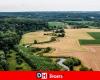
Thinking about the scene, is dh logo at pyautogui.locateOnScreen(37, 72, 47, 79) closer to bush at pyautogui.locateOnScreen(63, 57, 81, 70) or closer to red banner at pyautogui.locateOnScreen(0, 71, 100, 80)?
red banner at pyautogui.locateOnScreen(0, 71, 100, 80)

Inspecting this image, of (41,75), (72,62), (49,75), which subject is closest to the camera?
(49,75)

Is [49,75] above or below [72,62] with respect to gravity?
above

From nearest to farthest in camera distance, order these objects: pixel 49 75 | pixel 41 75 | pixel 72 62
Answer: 1. pixel 49 75
2. pixel 41 75
3. pixel 72 62

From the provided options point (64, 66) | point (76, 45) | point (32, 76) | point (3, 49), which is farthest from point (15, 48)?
point (32, 76)

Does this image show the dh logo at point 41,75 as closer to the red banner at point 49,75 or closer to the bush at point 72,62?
the red banner at point 49,75

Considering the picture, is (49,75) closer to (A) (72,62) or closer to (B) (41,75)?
(B) (41,75)

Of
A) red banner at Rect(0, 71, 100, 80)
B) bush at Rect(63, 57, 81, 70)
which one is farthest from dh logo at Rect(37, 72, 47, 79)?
bush at Rect(63, 57, 81, 70)

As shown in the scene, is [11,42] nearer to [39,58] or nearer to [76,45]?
[76,45]

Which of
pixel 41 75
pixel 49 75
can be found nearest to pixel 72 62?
pixel 41 75

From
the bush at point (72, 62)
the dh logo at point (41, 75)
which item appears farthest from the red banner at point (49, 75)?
the bush at point (72, 62)
